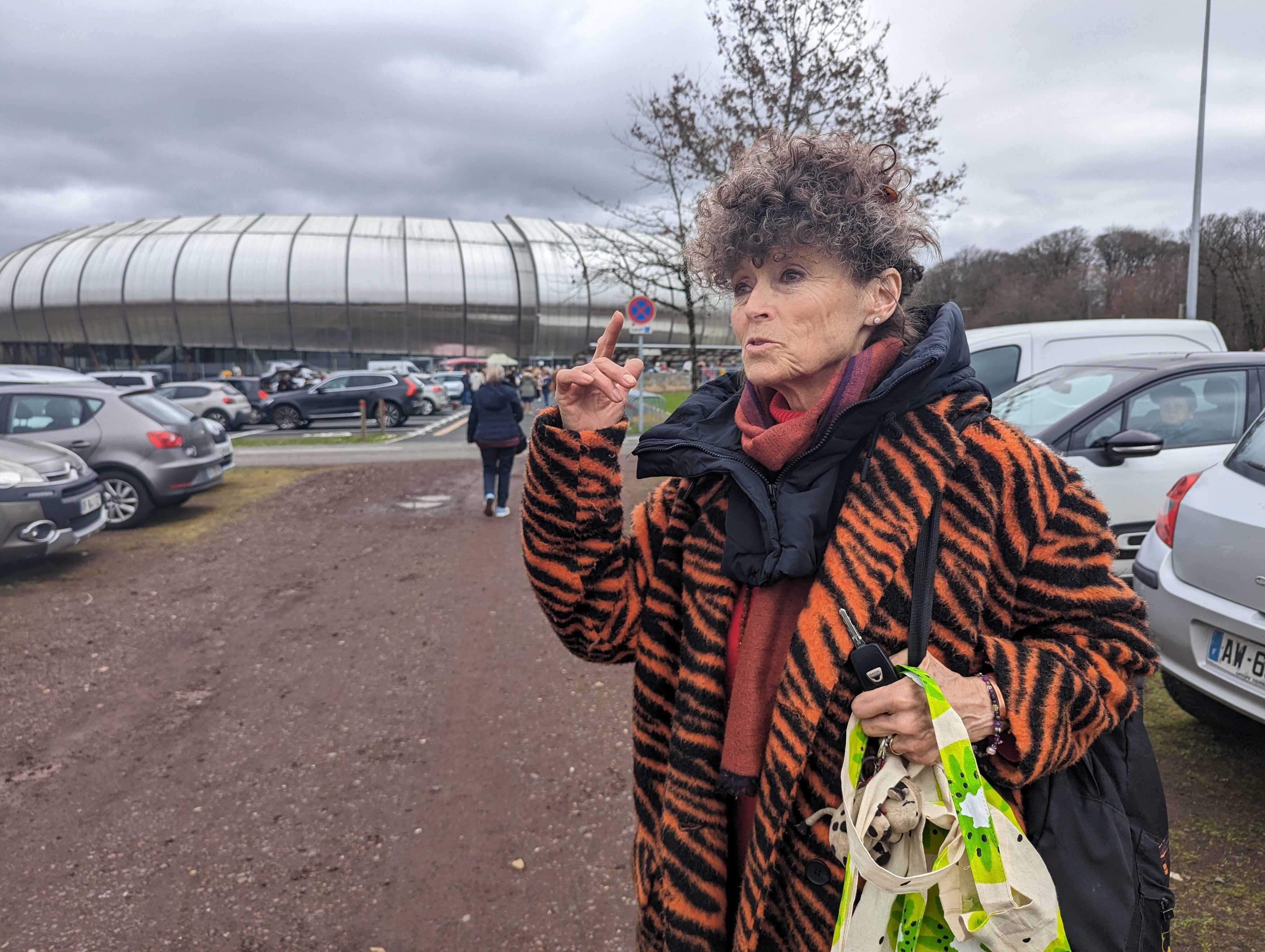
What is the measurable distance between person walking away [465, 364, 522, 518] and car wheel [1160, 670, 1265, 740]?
6.67m

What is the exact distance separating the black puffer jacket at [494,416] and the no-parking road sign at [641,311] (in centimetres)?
408

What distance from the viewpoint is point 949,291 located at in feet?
119

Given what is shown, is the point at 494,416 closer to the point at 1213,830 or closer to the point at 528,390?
the point at 1213,830

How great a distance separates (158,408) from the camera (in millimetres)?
9500

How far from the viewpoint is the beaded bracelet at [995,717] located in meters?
1.31

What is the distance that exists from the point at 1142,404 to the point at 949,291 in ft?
111

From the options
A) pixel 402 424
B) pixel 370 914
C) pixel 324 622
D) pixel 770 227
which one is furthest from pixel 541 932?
pixel 402 424

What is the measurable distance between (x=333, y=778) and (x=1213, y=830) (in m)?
3.60

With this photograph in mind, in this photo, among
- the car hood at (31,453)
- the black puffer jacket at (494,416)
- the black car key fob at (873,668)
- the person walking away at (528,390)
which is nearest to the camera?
the black car key fob at (873,668)

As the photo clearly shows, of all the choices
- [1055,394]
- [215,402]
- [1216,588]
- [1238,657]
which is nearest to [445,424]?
[215,402]

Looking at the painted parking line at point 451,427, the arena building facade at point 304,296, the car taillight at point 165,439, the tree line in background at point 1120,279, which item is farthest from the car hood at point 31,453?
the arena building facade at point 304,296

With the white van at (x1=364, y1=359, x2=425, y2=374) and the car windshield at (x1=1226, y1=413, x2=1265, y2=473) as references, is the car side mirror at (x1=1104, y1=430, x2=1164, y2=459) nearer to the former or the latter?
the car windshield at (x1=1226, y1=413, x2=1265, y2=473)

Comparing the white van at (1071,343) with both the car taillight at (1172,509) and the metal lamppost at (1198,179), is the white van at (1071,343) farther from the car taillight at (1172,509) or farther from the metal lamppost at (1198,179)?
the metal lamppost at (1198,179)

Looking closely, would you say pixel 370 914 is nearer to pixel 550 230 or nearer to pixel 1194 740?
pixel 1194 740
